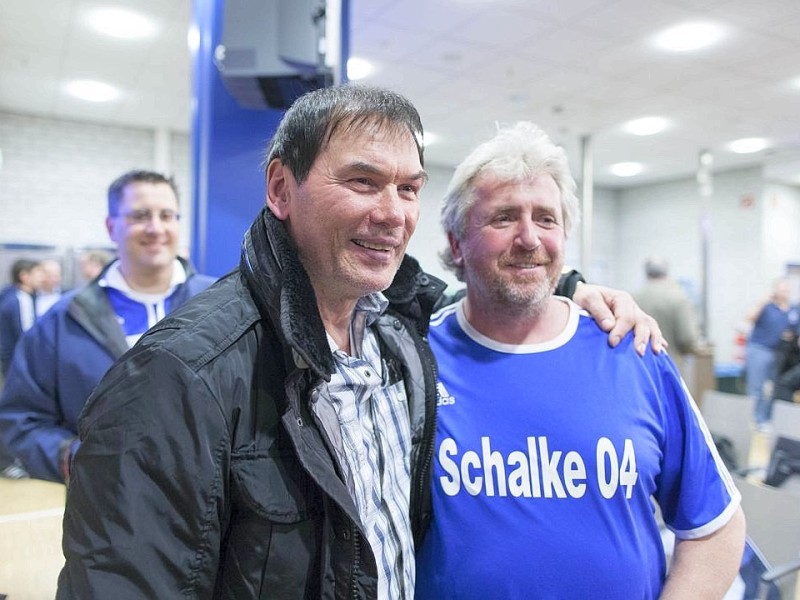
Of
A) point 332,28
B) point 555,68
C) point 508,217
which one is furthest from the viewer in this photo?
point 555,68

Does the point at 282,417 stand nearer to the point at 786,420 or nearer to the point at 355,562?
the point at 355,562

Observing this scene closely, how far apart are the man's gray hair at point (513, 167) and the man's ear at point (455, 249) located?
0.02 metres

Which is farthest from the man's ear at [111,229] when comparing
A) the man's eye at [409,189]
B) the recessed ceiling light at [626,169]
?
the recessed ceiling light at [626,169]

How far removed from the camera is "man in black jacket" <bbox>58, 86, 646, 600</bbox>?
2.43 feet

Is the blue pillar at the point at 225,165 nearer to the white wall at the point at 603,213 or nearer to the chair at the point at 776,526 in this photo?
the chair at the point at 776,526

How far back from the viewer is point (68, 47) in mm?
5293

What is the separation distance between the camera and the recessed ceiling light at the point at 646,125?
712cm

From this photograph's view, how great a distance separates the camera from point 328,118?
0.93 m

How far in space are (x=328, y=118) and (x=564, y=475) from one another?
2.59 feet

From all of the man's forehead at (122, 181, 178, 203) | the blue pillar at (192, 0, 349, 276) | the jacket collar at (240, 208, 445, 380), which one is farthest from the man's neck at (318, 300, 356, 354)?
the blue pillar at (192, 0, 349, 276)

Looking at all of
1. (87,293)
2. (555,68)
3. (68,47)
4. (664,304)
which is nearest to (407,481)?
(87,293)

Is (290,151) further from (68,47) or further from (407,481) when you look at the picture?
(68,47)

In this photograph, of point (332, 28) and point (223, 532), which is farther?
point (332, 28)

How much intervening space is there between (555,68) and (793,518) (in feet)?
14.5
